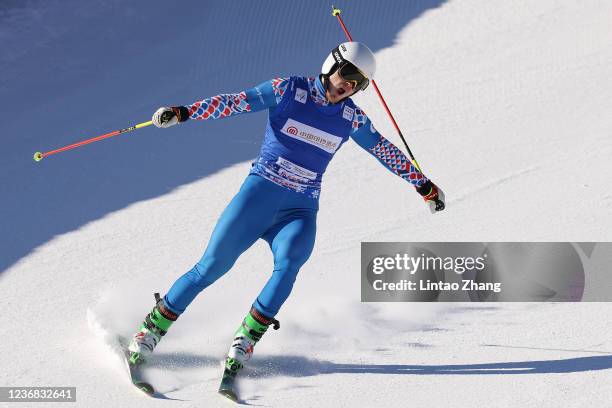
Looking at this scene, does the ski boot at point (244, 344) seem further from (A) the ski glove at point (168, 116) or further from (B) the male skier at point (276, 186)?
(A) the ski glove at point (168, 116)

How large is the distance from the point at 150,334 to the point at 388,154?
1.56m

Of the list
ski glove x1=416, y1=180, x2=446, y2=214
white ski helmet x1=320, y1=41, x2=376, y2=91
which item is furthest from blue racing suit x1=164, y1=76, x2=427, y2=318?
ski glove x1=416, y1=180, x2=446, y2=214

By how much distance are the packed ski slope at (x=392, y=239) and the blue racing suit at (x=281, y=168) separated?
640mm

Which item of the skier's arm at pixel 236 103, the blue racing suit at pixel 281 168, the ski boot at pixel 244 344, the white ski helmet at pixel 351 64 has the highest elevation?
the white ski helmet at pixel 351 64

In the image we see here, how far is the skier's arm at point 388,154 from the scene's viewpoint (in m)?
5.22

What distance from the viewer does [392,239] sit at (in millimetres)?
6887

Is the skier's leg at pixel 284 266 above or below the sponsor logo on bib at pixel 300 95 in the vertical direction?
below

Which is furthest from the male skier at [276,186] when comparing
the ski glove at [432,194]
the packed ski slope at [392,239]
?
the ski glove at [432,194]

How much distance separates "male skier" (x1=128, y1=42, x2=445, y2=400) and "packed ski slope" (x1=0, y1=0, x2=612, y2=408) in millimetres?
305

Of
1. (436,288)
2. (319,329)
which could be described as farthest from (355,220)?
(319,329)

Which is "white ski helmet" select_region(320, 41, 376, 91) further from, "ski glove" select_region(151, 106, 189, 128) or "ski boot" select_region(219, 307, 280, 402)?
"ski boot" select_region(219, 307, 280, 402)

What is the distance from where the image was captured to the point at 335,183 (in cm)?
780

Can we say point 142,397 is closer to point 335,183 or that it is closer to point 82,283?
point 82,283

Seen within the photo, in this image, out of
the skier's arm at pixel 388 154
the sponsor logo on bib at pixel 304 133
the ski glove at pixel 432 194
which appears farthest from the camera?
the ski glove at pixel 432 194
